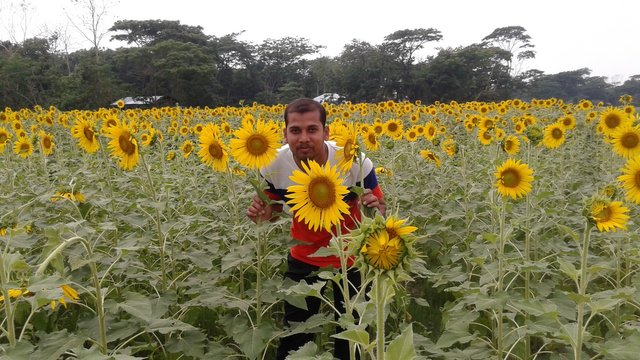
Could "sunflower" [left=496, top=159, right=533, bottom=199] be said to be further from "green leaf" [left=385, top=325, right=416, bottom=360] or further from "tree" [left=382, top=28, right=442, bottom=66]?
"tree" [left=382, top=28, right=442, bottom=66]

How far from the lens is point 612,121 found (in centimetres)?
510

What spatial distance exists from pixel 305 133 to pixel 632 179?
1.97 metres

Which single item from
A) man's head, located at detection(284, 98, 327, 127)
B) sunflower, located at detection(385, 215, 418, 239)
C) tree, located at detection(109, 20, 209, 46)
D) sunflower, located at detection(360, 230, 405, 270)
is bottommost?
sunflower, located at detection(360, 230, 405, 270)

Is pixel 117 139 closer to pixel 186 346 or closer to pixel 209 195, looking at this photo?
pixel 186 346

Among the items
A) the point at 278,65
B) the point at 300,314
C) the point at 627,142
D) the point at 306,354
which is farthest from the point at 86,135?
the point at 278,65

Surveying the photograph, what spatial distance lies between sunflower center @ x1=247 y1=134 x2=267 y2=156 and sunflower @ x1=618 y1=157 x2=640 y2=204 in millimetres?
2062

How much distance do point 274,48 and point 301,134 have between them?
41317 millimetres

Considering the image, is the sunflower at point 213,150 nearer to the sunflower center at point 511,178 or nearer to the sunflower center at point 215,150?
the sunflower center at point 215,150

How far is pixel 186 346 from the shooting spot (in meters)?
2.37

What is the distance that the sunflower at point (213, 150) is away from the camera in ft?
8.70

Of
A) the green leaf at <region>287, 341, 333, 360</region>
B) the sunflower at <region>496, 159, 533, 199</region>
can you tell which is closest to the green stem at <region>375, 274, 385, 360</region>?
the green leaf at <region>287, 341, 333, 360</region>

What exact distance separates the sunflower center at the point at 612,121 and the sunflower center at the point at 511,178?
3.07m

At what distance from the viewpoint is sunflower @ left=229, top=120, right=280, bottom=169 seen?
2410 mm

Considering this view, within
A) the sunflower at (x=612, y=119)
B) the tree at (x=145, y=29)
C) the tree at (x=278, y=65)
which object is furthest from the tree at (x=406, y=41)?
the sunflower at (x=612, y=119)
